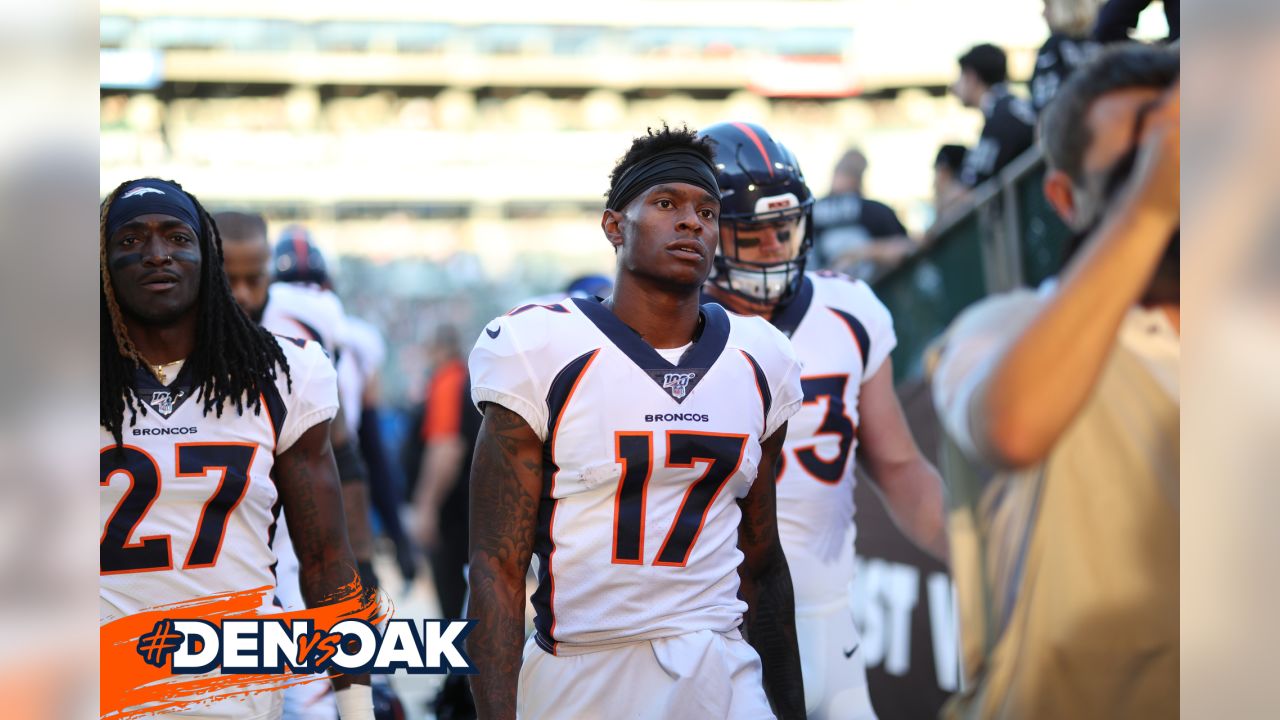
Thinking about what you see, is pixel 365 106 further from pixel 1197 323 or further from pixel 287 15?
pixel 1197 323

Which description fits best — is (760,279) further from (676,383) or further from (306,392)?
(306,392)

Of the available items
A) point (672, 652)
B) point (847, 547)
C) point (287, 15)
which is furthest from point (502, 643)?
point (287, 15)

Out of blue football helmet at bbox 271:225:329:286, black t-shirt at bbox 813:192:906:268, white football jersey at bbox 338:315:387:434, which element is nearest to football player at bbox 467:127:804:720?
white football jersey at bbox 338:315:387:434

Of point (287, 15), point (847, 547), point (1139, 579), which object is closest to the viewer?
point (1139, 579)

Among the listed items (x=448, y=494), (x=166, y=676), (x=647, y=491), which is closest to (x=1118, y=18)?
(x=647, y=491)

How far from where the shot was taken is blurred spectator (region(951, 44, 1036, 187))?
6.20 m

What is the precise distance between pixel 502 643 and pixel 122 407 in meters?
0.95

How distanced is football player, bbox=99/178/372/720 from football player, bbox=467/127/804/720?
18.4 inches

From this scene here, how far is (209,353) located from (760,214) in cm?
156

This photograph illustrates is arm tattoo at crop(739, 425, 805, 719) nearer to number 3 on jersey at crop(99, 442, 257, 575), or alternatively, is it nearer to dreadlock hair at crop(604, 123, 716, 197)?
dreadlock hair at crop(604, 123, 716, 197)

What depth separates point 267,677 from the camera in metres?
3.17

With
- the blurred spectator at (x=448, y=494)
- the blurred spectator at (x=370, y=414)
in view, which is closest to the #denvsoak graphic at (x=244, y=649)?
the blurred spectator at (x=370, y=414)

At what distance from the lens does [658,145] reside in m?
3.23

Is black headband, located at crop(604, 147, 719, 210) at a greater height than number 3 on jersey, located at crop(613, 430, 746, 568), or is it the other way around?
black headband, located at crop(604, 147, 719, 210)
